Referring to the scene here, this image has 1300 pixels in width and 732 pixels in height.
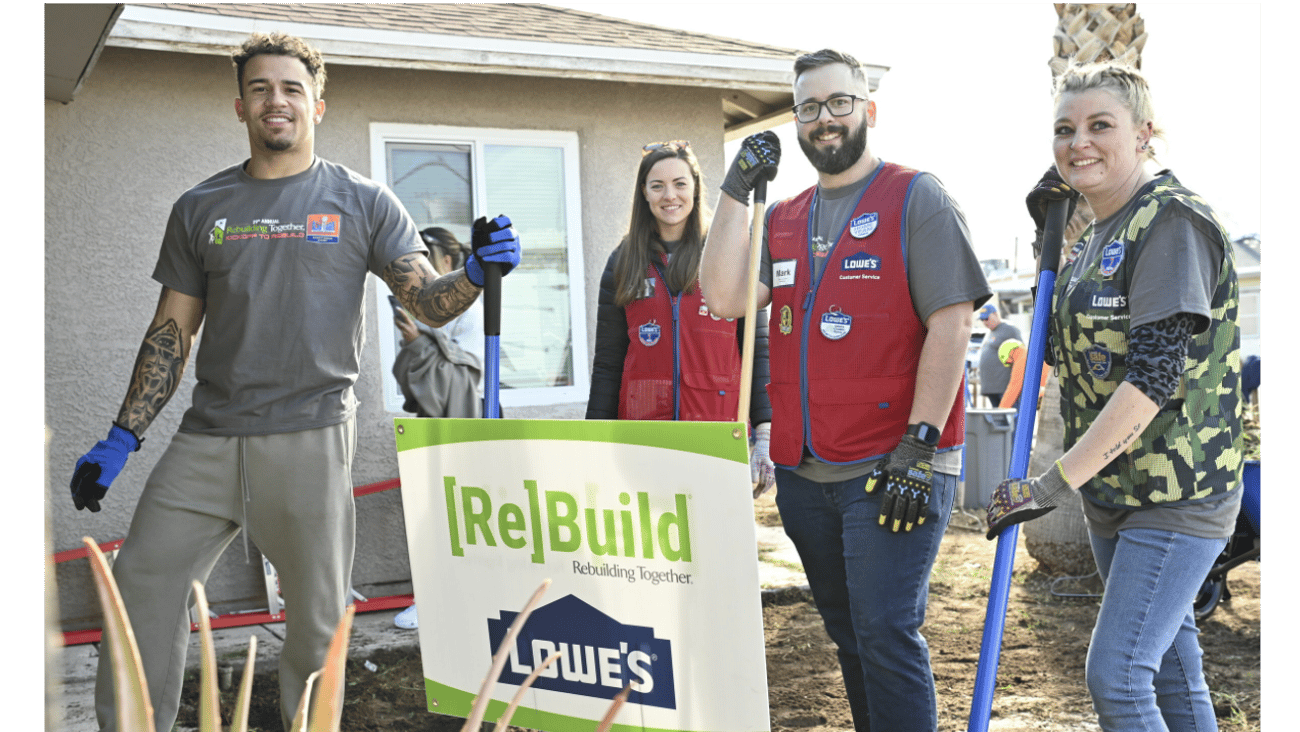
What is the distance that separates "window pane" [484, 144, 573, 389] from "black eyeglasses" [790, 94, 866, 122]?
Result: 410 centimetres

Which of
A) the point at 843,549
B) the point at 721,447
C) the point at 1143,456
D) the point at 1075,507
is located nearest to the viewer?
the point at 721,447

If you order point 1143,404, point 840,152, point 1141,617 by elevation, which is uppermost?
point 840,152

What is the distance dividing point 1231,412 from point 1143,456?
10.5 inches

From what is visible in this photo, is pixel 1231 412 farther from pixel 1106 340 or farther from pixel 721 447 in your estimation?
pixel 721 447

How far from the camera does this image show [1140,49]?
6895 millimetres

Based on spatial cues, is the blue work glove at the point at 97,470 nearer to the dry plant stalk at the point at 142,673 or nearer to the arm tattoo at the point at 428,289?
the arm tattoo at the point at 428,289

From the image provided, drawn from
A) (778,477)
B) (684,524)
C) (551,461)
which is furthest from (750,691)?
(778,477)

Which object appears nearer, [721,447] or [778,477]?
[721,447]

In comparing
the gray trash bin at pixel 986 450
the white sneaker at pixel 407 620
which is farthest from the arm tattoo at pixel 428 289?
the gray trash bin at pixel 986 450

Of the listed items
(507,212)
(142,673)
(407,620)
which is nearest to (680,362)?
(407,620)

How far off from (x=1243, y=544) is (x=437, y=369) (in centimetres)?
459

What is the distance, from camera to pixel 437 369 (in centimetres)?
566

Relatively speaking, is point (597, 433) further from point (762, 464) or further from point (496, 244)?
point (762, 464)

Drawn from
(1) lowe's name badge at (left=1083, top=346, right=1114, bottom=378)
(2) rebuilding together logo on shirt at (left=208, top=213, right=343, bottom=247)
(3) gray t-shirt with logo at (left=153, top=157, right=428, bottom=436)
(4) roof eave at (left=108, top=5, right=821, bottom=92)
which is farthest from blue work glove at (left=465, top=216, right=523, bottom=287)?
(4) roof eave at (left=108, top=5, right=821, bottom=92)
